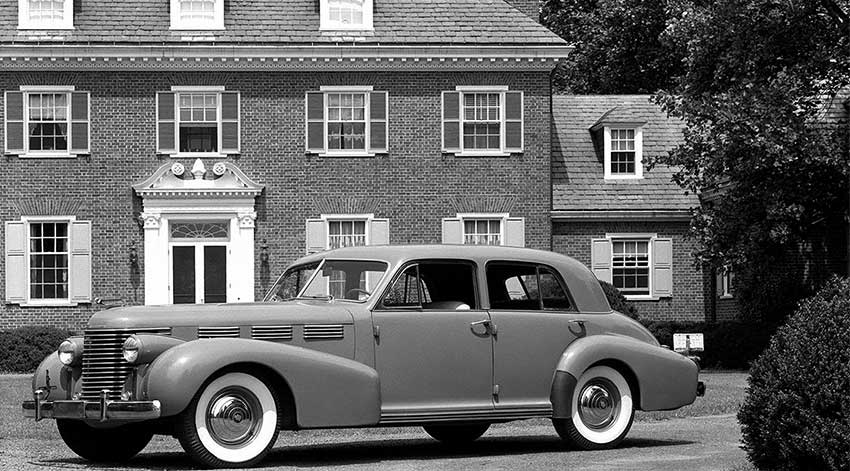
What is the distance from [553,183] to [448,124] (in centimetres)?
357

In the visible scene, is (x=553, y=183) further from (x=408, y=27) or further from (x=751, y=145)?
(x=751, y=145)

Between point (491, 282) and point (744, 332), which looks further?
point (744, 332)

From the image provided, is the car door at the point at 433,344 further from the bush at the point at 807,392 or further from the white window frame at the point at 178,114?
the white window frame at the point at 178,114

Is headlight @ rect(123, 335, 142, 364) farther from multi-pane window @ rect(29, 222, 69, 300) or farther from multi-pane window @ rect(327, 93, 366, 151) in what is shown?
multi-pane window @ rect(327, 93, 366, 151)

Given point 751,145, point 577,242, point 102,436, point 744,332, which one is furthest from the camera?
point 577,242

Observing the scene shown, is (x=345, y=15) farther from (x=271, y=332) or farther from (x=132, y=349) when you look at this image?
(x=132, y=349)

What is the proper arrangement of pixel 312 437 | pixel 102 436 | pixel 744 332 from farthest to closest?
pixel 744 332, pixel 312 437, pixel 102 436

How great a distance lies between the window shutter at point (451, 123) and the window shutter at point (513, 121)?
105cm

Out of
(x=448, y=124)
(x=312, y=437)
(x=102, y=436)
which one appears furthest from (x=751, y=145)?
(x=102, y=436)

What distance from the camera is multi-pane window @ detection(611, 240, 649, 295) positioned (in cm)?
3669

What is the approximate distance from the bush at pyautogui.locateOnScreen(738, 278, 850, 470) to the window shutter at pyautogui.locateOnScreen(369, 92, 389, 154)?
23.4 meters

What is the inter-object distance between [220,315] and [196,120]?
70.9 ft

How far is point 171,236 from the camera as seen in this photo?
111 ft

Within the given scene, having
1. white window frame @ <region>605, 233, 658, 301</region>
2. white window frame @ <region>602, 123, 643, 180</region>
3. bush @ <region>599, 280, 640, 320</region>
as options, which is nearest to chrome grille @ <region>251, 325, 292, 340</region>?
bush @ <region>599, 280, 640, 320</region>
